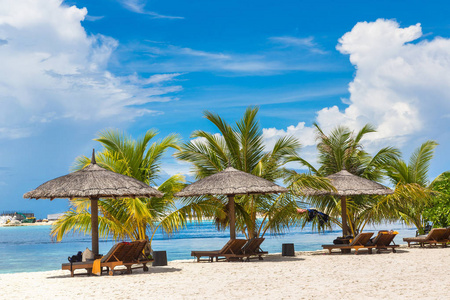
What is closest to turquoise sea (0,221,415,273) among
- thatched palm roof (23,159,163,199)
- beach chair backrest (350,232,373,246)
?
beach chair backrest (350,232,373,246)

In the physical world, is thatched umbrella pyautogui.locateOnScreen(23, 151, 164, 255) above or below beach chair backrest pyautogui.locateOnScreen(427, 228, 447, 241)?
above

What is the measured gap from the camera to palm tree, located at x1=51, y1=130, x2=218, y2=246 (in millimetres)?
12352

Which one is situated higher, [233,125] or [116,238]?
[233,125]

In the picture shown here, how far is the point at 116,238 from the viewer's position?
12.7 metres

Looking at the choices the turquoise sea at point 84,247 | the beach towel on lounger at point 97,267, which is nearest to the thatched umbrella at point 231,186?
the beach towel on lounger at point 97,267

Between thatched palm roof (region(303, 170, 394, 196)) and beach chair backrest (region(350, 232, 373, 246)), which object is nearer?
beach chair backrest (region(350, 232, 373, 246))

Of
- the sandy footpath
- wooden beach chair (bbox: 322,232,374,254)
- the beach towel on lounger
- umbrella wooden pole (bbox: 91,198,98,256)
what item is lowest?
the sandy footpath

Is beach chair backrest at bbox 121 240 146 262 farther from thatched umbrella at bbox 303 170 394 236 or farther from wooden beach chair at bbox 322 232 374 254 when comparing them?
wooden beach chair at bbox 322 232 374 254

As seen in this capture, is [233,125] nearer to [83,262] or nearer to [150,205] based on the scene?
[150,205]

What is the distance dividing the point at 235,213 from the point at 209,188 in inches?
93.5

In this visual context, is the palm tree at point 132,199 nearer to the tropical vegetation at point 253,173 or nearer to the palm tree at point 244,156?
the tropical vegetation at point 253,173

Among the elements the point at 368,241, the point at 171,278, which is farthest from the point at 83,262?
the point at 368,241

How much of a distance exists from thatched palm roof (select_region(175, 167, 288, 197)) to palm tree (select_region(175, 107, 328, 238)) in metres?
2.12

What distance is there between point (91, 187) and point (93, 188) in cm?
5
